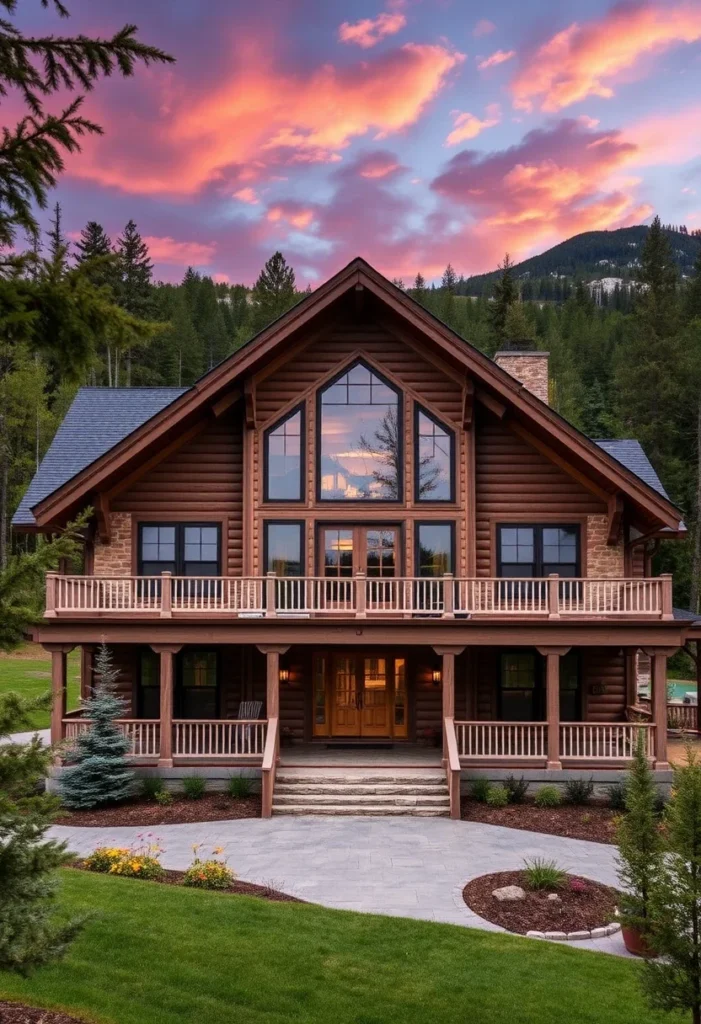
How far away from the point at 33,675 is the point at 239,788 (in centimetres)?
2062

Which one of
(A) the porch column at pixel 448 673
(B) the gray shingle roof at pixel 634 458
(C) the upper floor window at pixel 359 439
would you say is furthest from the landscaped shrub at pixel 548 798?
(B) the gray shingle roof at pixel 634 458

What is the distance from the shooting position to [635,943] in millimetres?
9547

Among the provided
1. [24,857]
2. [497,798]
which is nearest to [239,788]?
[497,798]

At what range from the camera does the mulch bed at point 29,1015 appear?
7.09 metres

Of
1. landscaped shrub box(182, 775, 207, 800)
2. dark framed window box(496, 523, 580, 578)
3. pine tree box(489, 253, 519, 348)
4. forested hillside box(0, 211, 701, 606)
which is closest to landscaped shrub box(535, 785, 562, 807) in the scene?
dark framed window box(496, 523, 580, 578)

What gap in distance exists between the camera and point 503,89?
2477cm

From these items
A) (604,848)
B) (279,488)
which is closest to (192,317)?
(279,488)

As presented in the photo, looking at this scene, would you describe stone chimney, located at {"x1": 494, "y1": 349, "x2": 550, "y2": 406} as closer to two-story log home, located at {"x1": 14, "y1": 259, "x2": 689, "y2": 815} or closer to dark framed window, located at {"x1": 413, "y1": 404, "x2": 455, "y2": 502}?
two-story log home, located at {"x1": 14, "y1": 259, "x2": 689, "y2": 815}

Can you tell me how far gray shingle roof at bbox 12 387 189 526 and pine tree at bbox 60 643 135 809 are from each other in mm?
4901

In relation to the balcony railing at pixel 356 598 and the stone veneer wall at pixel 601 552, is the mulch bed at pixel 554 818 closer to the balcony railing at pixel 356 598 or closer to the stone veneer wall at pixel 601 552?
the balcony railing at pixel 356 598

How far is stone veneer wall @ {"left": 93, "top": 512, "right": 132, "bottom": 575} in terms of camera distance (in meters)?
19.5

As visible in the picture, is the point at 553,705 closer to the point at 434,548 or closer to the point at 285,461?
the point at 434,548

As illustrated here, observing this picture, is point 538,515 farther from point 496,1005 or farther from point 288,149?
point 288,149

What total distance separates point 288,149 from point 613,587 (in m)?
21.8
